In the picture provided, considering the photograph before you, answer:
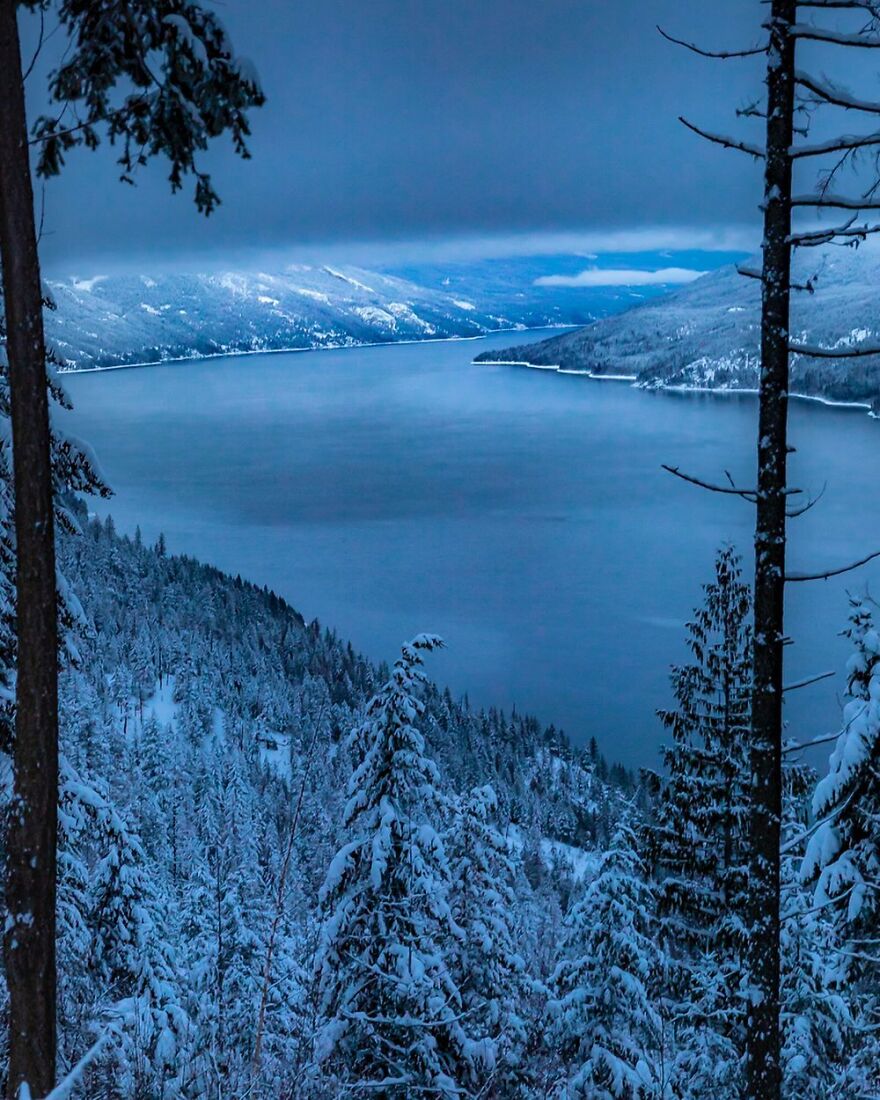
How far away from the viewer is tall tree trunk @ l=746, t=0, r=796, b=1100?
5387 mm

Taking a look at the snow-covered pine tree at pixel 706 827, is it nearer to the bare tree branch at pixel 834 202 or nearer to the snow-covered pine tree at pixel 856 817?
the snow-covered pine tree at pixel 856 817

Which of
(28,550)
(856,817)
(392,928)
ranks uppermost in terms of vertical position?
(28,550)

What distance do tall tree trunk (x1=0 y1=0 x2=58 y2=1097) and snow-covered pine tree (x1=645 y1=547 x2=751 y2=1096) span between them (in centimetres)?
741

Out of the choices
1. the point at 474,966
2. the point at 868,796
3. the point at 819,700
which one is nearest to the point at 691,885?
the point at 474,966

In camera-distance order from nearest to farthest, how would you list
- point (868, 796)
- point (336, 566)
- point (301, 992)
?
1. point (868, 796)
2. point (301, 992)
3. point (336, 566)

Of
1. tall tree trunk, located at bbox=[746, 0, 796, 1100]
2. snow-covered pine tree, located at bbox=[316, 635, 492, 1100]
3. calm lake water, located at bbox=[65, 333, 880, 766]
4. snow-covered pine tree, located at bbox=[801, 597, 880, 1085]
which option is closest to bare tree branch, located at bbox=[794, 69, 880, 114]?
tall tree trunk, located at bbox=[746, 0, 796, 1100]

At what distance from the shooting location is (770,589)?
217 inches

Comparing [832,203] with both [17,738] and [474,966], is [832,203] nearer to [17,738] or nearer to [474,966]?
[17,738]

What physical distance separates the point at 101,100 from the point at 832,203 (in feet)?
13.8

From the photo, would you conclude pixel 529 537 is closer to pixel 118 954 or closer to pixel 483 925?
pixel 118 954

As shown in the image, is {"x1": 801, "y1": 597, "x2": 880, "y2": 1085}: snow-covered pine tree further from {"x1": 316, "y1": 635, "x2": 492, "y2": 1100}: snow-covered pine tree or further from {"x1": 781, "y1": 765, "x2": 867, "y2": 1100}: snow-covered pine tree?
{"x1": 316, "y1": 635, "x2": 492, "y2": 1100}: snow-covered pine tree

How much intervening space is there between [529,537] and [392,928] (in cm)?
10990

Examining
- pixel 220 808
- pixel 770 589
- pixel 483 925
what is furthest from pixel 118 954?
pixel 220 808

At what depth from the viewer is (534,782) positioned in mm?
73500
